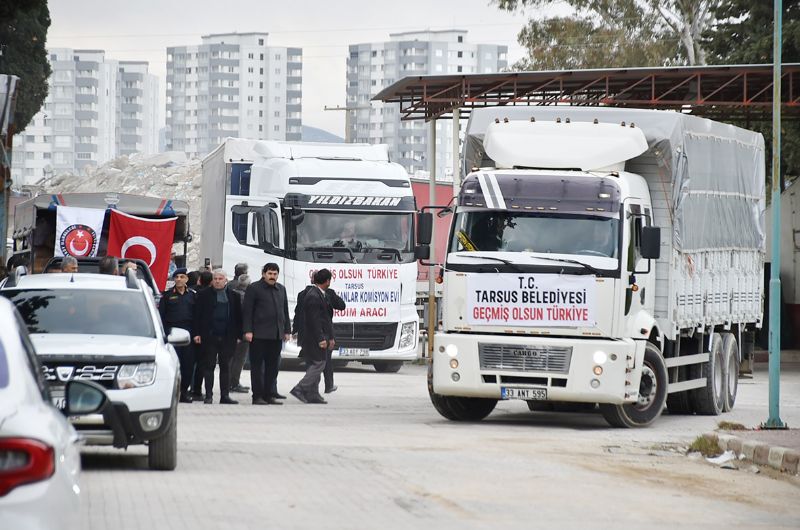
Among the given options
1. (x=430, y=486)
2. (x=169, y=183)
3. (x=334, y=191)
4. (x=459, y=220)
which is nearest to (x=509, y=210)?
(x=459, y=220)

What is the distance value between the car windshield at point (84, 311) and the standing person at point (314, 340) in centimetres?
774

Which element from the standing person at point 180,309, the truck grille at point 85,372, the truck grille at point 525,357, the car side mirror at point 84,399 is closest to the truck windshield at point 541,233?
the truck grille at point 525,357

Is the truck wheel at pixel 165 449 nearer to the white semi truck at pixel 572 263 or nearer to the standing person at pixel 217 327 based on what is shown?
the white semi truck at pixel 572 263

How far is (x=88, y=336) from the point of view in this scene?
12.4m

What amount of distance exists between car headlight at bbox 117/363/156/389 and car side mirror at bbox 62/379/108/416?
545 centimetres

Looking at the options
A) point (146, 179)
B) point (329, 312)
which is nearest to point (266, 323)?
point (329, 312)

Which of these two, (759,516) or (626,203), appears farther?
(626,203)

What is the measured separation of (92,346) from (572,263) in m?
6.59

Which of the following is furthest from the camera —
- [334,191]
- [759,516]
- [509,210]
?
[334,191]

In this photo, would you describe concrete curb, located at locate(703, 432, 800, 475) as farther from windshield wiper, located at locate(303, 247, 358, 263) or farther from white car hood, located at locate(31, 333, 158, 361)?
windshield wiper, located at locate(303, 247, 358, 263)

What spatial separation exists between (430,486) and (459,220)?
6.00 meters

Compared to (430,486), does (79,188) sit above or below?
above

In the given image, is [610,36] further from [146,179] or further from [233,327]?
[146,179]

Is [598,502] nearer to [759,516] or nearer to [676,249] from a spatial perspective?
[759,516]
